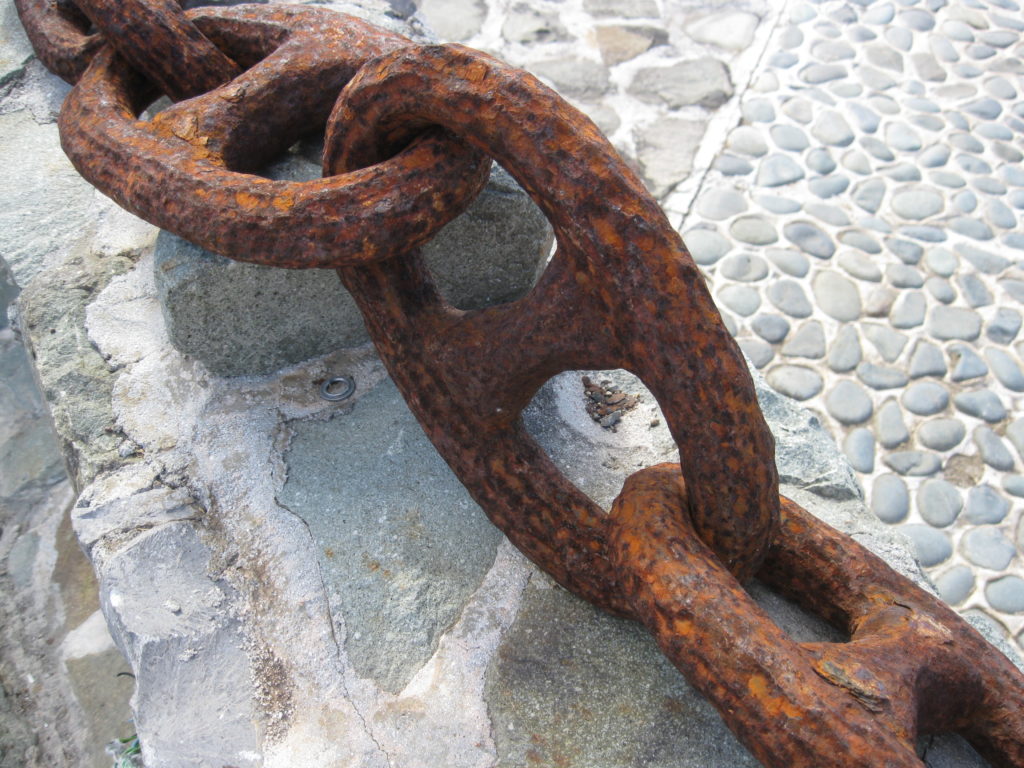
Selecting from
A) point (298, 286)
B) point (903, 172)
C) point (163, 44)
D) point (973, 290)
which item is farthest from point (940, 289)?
point (163, 44)

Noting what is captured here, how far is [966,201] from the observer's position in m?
3.13

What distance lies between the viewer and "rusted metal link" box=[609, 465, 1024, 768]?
3.08 ft

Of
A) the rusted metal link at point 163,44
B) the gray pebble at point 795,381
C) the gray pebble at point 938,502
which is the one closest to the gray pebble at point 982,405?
the gray pebble at point 938,502

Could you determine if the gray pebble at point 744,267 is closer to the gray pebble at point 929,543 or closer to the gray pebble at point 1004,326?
the gray pebble at point 1004,326

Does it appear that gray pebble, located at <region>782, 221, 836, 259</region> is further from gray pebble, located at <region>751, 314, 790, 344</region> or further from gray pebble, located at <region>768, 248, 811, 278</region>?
gray pebble, located at <region>751, 314, 790, 344</region>

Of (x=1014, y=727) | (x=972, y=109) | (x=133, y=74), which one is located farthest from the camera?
(x=972, y=109)

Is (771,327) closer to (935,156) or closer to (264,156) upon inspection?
(935,156)

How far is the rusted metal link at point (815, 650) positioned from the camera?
3.08 feet

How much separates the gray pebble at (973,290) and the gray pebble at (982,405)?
338mm

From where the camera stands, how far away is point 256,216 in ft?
3.91

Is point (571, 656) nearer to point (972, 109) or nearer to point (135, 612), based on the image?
point (135, 612)

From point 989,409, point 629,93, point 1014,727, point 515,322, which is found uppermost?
point 515,322

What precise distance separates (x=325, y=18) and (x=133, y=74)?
35 centimetres

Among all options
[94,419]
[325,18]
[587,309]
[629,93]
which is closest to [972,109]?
[629,93]
